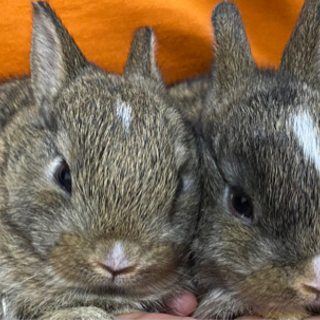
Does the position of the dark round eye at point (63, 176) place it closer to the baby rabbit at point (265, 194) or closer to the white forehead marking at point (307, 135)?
the baby rabbit at point (265, 194)

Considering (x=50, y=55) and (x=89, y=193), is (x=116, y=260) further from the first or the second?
(x=50, y=55)

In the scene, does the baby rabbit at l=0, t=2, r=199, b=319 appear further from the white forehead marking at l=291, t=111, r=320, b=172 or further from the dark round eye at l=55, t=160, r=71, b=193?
the white forehead marking at l=291, t=111, r=320, b=172

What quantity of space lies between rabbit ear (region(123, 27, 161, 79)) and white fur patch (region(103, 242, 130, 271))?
48.0 inches

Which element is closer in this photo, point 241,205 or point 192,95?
point 241,205

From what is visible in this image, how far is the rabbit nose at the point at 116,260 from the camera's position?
6.71ft

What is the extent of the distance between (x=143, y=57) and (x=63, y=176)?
1032 mm

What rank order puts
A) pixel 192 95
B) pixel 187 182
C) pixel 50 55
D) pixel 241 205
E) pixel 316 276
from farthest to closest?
pixel 192 95 < pixel 50 55 < pixel 187 182 < pixel 241 205 < pixel 316 276

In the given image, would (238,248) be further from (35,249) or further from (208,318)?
(35,249)

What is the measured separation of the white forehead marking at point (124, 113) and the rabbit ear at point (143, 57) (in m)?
0.64

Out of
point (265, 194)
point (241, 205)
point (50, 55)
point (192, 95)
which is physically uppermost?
point (50, 55)

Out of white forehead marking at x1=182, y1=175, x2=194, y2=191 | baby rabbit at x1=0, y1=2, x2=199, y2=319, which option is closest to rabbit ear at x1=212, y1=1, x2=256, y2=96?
baby rabbit at x1=0, y1=2, x2=199, y2=319

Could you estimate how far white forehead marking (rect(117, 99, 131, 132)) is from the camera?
228 centimetres

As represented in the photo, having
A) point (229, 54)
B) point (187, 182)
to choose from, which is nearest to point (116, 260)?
point (187, 182)

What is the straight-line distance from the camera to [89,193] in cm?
216
